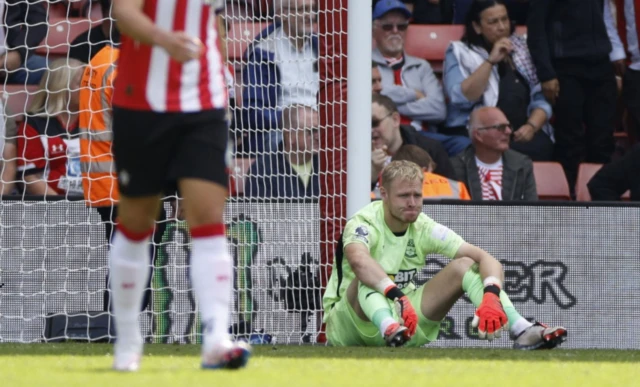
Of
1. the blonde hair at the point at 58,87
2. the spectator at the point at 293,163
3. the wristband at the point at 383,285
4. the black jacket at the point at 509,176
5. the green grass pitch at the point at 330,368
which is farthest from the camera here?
the black jacket at the point at 509,176

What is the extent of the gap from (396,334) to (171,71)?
8.10ft

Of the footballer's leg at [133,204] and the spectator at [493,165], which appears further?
the spectator at [493,165]

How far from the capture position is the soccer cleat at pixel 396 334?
5.97 meters

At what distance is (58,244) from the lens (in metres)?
7.14

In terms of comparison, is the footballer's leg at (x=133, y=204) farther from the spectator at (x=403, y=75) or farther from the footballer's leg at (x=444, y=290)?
the spectator at (x=403, y=75)

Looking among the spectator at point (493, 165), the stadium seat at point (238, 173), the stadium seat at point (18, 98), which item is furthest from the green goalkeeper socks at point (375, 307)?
the stadium seat at point (18, 98)

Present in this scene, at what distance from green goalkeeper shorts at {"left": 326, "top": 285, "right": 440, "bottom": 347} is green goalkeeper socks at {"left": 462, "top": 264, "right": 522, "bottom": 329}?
0.31 m

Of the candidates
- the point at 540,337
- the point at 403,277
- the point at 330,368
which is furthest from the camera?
the point at 403,277

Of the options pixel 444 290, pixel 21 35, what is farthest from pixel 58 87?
pixel 444 290

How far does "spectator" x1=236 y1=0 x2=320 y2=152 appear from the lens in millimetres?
7227

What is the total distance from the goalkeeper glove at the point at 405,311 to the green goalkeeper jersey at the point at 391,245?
0.38 metres

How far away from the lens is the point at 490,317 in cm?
599

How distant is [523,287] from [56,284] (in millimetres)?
2714

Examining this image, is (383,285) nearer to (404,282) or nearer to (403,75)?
(404,282)
